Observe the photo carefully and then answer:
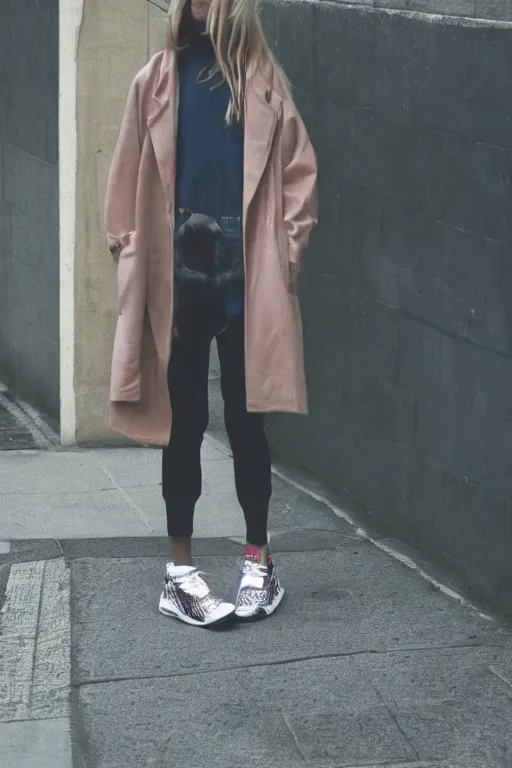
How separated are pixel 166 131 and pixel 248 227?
39 centimetres

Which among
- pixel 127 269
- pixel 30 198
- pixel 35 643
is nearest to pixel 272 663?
pixel 35 643

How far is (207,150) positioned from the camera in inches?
185

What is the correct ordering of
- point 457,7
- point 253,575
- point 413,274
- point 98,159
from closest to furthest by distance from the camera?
point 457,7 → point 253,575 → point 413,274 → point 98,159

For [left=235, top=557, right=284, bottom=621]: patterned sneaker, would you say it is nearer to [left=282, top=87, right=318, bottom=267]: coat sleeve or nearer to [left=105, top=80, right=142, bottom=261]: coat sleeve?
[left=282, top=87, right=318, bottom=267]: coat sleeve

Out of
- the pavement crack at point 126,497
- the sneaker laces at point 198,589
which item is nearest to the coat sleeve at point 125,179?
the sneaker laces at point 198,589

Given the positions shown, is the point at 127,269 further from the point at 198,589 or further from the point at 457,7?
the point at 457,7

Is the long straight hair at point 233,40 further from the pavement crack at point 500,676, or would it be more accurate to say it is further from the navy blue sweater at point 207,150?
the pavement crack at point 500,676

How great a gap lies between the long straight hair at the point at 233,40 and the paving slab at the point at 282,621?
1.64 metres

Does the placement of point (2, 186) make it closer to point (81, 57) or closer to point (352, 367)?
point (81, 57)

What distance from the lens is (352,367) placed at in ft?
19.2

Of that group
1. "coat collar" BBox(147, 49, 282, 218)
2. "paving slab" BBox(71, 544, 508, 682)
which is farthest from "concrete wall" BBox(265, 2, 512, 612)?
"coat collar" BBox(147, 49, 282, 218)

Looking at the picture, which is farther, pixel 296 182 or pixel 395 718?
pixel 296 182

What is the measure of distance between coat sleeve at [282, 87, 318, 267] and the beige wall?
214 cm

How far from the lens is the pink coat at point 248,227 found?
467cm
